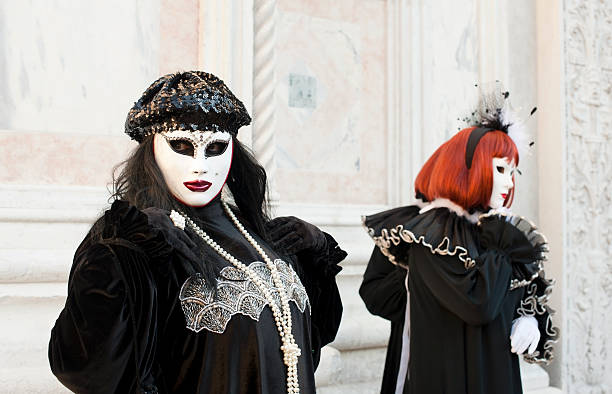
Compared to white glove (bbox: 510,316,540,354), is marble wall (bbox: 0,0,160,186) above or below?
above

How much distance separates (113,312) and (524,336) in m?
1.59

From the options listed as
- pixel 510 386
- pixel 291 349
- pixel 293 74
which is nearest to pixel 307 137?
pixel 293 74

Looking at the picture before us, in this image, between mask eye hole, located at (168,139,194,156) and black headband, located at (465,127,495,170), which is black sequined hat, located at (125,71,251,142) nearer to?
mask eye hole, located at (168,139,194,156)

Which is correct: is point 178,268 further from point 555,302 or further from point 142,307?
point 555,302

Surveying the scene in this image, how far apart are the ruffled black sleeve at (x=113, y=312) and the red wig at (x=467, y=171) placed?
1376mm

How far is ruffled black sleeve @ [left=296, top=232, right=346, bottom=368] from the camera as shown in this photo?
5.86 ft

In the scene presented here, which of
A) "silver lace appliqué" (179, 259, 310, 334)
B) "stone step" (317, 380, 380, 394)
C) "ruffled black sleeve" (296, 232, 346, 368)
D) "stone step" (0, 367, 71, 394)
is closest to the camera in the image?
"silver lace appliqué" (179, 259, 310, 334)

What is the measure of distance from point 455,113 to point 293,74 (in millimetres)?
963

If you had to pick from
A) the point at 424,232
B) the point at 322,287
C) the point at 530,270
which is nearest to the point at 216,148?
the point at 322,287

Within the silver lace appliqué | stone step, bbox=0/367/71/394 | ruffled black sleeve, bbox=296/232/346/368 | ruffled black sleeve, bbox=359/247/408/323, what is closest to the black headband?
ruffled black sleeve, bbox=359/247/408/323

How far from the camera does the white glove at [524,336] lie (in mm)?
2404

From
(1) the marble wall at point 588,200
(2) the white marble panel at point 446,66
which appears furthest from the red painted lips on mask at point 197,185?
(1) the marble wall at point 588,200

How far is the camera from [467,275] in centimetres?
232

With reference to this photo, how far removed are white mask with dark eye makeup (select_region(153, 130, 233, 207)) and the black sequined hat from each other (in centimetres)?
2
